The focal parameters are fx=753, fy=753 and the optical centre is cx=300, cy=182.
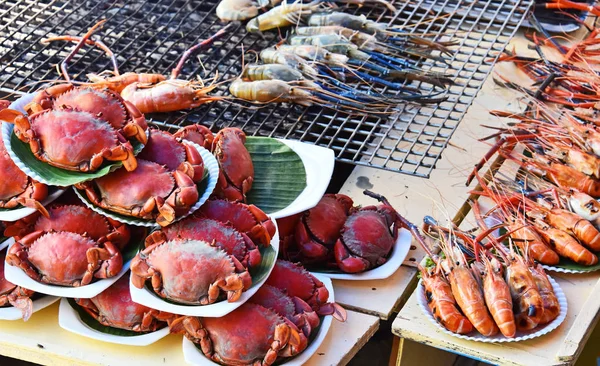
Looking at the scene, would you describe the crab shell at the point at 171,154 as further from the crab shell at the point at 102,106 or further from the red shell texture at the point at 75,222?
the red shell texture at the point at 75,222

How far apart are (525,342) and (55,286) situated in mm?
1689

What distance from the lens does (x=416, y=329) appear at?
280 cm

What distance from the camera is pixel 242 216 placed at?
275cm

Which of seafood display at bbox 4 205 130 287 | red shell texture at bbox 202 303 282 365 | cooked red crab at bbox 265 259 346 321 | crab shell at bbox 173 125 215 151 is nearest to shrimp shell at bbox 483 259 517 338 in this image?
cooked red crab at bbox 265 259 346 321

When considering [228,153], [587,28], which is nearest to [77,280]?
[228,153]

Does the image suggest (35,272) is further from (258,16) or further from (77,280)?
(258,16)

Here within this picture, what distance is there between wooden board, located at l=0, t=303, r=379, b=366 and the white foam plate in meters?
0.06

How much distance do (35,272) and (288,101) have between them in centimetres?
182

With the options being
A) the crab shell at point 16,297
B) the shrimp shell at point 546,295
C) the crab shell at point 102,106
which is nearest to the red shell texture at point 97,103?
the crab shell at point 102,106

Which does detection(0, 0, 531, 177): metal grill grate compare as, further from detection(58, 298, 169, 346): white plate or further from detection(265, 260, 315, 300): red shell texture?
detection(58, 298, 169, 346): white plate

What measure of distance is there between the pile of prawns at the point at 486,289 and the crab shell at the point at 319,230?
0.36 metres

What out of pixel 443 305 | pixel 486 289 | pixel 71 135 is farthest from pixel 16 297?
pixel 486 289

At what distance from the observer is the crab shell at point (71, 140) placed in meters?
2.59

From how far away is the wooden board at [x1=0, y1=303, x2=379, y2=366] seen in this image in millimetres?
2639
